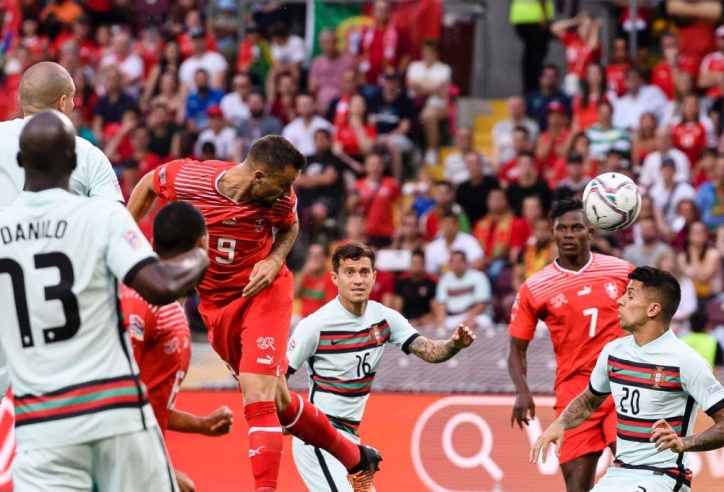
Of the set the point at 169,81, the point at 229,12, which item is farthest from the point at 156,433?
the point at 229,12

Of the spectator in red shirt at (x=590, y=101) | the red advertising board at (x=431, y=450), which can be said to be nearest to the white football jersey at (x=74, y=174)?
the red advertising board at (x=431, y=450)

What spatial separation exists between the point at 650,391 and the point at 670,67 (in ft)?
34.6

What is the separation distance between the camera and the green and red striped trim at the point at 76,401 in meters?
5.04

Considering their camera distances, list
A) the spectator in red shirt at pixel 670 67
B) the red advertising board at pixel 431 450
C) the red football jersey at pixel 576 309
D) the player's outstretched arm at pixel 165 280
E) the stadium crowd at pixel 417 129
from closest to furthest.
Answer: the player's outstretched arm at pixel 165 280 < the red football jersey at pixel 576 309 < the red advertising board at pixel 431 450 < the stadium crowd at pixel 417 129 < the spectator in red shirt at pixel 670 67

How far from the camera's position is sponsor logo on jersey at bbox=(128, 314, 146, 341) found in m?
6.49

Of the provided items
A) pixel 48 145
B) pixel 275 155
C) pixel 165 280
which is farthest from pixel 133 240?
pixel 275 155

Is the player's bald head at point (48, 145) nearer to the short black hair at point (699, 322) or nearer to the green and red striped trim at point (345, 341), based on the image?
the green and red striped trim at point (345, 341)

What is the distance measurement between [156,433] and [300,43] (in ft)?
46.6

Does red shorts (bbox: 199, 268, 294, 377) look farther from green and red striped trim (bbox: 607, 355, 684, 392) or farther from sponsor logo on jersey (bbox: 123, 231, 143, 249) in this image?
sponsor logo on jersey (bbox: 123, 231, 143, 249)

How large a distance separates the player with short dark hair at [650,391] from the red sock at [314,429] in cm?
145

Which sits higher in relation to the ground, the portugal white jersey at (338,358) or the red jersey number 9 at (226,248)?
the red jersey number 9 at (226,248)

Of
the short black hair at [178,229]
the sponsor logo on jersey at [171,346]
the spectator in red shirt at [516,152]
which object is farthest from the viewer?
the spectator in red shirt at [516,152]

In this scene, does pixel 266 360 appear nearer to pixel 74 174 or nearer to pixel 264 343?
pixel 264 343

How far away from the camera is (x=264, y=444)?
24.1 feet
